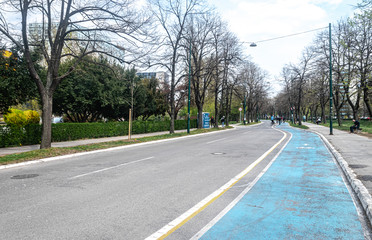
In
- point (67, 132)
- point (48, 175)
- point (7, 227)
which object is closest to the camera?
point (7, 227)

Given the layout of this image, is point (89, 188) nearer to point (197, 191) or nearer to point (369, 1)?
point (197, 191)

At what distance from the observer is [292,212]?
4543 mm

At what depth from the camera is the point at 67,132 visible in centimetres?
1825

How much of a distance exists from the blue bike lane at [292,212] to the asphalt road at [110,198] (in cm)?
38

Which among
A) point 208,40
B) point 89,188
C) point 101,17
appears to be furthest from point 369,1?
point 208,40

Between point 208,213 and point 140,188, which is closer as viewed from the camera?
point 208,213

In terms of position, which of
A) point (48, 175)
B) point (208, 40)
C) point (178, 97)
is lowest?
point (48, 175)

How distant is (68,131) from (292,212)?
668 inches

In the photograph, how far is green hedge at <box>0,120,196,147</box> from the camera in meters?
14.8

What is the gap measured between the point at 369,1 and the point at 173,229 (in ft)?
49.2

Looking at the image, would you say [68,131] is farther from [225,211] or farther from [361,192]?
[361,192]

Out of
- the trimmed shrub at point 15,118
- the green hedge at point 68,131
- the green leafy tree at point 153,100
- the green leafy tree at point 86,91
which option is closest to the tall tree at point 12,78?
the green hedge at point 68,131

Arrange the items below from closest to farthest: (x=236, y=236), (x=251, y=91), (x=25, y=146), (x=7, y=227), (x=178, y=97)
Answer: (x=236, y=236)
(x=7, y=227)
(x=25, y=146)
(x=178, y=97)
(x=251, y=91)

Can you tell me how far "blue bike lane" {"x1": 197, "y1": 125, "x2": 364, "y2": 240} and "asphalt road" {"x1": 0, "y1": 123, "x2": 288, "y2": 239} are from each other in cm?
38
